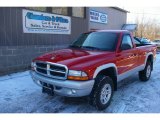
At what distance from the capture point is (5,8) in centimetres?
791

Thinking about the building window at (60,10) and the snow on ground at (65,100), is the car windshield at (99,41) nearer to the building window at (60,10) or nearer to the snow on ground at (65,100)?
the snow on ground at (65,100)

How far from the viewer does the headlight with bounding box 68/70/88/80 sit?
422 cm

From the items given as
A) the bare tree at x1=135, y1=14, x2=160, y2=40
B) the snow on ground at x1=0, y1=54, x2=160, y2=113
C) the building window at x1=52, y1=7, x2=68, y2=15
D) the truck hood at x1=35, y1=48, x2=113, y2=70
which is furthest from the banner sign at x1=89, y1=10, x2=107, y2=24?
the bare tree at x1=135, y1=14, x2=160, y2=40

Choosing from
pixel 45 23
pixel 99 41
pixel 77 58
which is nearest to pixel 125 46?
pixel 99 41

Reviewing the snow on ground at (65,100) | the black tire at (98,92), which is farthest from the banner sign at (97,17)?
the black tire at (98,92)

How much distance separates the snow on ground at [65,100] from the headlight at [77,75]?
913mm

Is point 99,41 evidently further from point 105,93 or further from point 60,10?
point 60,10

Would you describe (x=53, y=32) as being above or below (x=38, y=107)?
above

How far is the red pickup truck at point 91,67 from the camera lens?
4.27 meters

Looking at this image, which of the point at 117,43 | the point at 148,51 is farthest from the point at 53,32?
the point at 117,43

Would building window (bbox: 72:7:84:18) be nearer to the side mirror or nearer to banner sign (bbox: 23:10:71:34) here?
banner sign (bbox: 23:10:71:34)

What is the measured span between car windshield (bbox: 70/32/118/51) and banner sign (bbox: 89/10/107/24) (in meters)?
11.2
